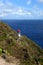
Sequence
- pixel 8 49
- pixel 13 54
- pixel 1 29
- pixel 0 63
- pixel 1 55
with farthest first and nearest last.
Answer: pixel 1 29, pixel 8 49, pixel 13 54, pixel 1 55, pixel 0 63

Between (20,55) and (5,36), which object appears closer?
(20,55)

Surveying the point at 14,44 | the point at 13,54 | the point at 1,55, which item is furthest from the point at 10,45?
the point at 1,55

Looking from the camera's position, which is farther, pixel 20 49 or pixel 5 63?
pixel 20 49

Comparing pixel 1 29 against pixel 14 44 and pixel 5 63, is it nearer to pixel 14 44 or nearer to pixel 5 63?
pixel 14 44

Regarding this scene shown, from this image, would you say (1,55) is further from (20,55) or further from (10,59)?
(20,55)

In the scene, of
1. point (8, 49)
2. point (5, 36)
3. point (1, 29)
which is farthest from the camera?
point (1, 29)

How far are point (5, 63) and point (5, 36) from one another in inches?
293

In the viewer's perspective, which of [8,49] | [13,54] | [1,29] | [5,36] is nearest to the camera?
[13,54]

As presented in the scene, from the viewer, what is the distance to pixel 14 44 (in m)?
22.2

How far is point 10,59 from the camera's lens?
57.6ft

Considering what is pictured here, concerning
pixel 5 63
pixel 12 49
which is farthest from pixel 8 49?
pixel 5 63

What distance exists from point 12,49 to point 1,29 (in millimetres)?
5679

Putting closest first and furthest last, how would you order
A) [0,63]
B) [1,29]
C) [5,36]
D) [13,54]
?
[0,63], [13,54], [5,36], [1,29]

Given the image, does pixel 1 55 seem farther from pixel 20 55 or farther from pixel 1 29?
pixel 1 29
